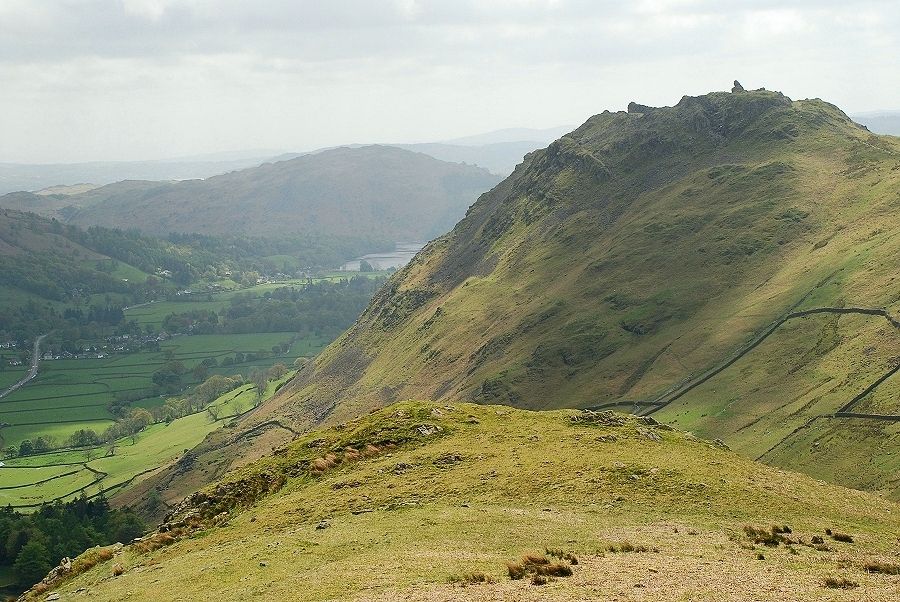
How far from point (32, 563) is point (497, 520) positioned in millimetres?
96732

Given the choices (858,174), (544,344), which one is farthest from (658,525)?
(858,174)

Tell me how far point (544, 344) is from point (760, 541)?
125484mm

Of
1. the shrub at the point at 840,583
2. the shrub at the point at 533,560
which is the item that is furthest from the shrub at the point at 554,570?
the shrub at the point at 840,583

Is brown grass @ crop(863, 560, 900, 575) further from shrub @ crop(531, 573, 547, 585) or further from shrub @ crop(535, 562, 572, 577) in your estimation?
shrub @ crop(531, 573, 547, 585)

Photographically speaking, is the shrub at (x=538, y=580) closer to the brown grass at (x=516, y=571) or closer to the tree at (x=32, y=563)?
the brown grass at (x=516, y=571)

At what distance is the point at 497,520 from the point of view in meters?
53.6

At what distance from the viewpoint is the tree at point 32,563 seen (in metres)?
120

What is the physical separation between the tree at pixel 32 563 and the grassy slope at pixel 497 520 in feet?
208

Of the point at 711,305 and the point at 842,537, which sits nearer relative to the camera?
the point at 842,537

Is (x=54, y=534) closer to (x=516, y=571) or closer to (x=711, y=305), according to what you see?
(x=516, y=571)

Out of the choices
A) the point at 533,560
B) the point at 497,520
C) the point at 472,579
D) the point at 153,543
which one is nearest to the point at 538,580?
the point at 533,560

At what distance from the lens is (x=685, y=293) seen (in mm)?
169375

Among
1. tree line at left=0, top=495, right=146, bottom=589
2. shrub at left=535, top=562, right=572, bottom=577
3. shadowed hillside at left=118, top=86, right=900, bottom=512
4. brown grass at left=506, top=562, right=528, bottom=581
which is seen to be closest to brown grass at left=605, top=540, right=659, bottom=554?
shrub at left=535, top=562, right=572, bottom=577

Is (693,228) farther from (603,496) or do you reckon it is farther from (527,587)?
(527,587)
